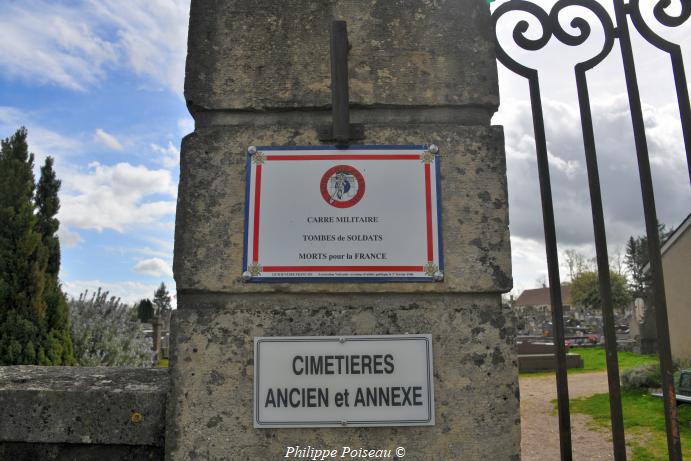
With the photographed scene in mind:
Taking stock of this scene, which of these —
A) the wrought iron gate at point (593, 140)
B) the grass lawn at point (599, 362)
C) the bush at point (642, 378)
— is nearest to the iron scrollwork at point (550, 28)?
the wrought iron gate at point (593, 140)

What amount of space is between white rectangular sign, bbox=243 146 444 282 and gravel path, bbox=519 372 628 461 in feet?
23.5

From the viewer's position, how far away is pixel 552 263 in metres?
1.90

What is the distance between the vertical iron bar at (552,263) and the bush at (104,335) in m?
6.88

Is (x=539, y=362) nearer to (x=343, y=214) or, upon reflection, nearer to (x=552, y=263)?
(x=552, y=263)

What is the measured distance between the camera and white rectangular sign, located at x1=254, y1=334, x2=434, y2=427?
161 cm

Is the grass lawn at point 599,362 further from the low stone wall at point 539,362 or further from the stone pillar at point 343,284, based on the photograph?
the stone pillar at point 343,284

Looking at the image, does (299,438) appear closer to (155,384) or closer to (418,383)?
(418,383)

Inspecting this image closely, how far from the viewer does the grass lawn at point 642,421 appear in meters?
7.28

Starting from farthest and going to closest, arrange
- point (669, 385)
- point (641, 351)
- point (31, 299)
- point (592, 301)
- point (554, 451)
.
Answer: point (592, 301) < point (641, 351) < point (554, 451) < point (31, 299) < point (669, 385)

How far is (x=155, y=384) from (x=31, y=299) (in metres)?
6.57

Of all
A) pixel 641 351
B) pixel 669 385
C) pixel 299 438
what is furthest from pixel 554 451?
pixel 641 351

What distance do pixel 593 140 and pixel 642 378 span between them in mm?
11458

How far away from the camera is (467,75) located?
5.92ft

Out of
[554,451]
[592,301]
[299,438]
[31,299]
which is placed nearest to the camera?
[299,438]
